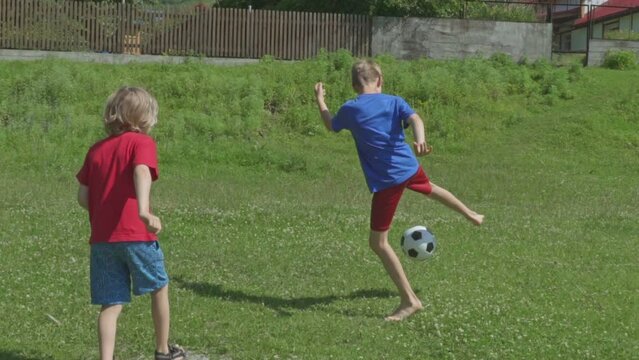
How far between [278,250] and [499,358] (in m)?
3.76

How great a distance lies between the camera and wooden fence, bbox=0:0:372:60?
25.9m

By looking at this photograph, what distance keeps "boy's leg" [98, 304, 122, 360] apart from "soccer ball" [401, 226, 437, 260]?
10.8 ft

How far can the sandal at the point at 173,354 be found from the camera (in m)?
5.96

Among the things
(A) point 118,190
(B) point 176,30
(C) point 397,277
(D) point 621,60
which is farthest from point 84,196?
(D) point 621,60

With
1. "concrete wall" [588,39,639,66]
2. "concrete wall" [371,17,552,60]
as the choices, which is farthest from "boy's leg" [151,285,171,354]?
"concrete wall" [588,39,639,66]

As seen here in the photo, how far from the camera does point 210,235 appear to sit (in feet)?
34.1

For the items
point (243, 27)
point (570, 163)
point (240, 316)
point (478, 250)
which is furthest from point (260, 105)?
point (240, 316)

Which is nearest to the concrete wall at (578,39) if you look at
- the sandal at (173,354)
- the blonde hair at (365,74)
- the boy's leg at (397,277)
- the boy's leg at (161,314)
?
the blonde hair at (365,74)

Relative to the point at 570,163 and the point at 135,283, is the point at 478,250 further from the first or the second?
the point at 570,163

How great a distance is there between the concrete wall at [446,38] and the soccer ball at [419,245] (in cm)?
2038

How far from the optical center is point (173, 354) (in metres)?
6.05

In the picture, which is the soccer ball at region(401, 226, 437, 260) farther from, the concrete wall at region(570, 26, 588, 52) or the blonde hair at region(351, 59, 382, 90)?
the concrete wall at region(570, 26, 588, 52)

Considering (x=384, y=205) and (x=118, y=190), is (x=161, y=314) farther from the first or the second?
(x=384, y=205)

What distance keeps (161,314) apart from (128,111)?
4.32 feet
